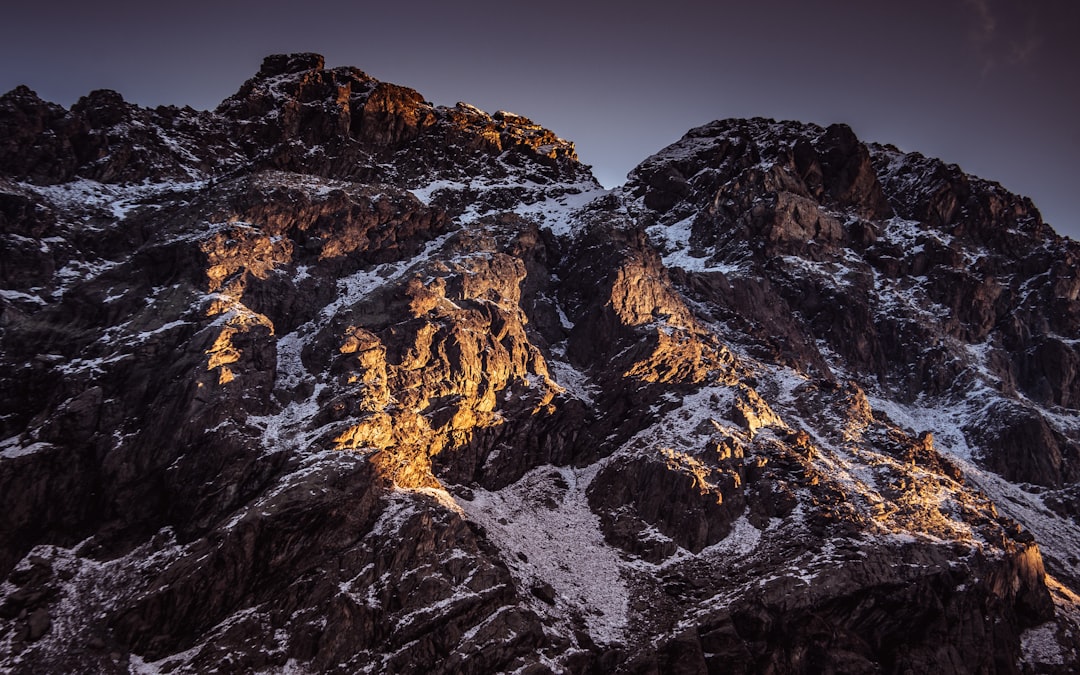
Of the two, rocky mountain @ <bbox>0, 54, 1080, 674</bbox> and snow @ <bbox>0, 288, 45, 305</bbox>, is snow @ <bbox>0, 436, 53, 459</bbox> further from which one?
snow @ <bbox>0, 288, 45, 305</bbox>

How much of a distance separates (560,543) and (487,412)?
12.0 meters

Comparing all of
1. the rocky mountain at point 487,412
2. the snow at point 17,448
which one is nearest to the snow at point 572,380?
the rocky mountain at point 487,412

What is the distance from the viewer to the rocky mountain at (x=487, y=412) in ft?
137

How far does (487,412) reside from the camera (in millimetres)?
57281

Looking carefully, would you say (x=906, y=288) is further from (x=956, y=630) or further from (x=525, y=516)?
(x=525, y=516)

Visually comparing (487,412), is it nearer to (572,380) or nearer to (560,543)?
(572,380)

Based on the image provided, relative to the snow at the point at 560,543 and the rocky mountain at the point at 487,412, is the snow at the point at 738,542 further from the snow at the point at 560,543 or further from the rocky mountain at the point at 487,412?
the snow at the point at 560,543

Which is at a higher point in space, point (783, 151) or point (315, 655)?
point (783, 151)

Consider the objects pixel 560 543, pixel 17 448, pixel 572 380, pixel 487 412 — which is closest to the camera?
pixel 17 448

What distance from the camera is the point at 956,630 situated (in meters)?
44.3

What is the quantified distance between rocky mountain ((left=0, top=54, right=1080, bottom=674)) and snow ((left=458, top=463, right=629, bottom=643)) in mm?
255

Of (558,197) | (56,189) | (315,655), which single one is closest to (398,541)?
(315,655)

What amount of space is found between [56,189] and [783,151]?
77232 mm

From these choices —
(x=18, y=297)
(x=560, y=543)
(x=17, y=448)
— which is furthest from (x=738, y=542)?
(x=18, y=297)
